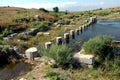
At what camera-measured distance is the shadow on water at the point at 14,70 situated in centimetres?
1353

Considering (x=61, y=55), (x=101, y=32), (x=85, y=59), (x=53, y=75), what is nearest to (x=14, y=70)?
(x=61, y=55)

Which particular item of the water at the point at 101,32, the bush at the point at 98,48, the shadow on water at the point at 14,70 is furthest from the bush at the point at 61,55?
the water at the point at 101,32

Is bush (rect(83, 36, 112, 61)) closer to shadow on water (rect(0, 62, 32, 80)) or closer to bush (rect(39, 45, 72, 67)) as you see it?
bush (rect(39, 45, 72, 67))

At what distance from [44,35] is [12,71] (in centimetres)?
1138

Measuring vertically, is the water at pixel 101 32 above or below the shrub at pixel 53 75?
below

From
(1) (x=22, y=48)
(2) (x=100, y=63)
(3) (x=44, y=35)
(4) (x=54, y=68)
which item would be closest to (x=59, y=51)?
(4) (x=54, y=68)

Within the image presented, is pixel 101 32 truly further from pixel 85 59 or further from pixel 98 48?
pixel 85 59

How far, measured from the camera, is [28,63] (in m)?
15.4

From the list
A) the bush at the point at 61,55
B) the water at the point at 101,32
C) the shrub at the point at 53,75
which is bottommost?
the water at the point at 101,32

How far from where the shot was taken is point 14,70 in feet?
47.4

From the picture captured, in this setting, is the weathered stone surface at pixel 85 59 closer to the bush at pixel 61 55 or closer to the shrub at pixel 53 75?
the bush at pixel 61 55

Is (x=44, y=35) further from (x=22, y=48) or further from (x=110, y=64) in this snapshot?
(x=110, y=64)

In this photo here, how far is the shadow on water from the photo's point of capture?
13533 mm

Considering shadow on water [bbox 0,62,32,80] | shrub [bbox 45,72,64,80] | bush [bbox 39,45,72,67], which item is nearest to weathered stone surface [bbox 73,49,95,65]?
bush [bbox 39,45,72,67]
